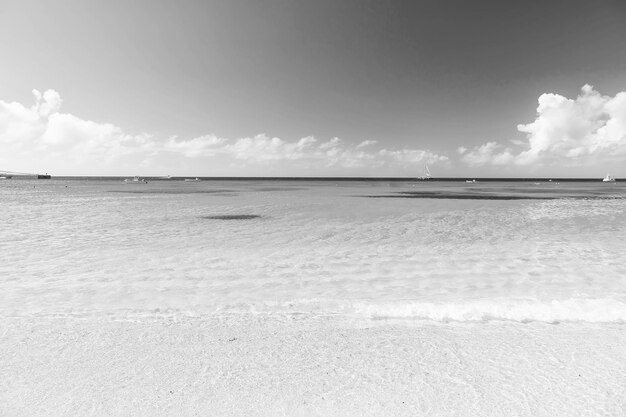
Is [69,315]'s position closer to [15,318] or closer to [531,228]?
[15,318]

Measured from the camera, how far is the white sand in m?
3.77

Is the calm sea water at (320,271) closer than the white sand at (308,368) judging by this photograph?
No

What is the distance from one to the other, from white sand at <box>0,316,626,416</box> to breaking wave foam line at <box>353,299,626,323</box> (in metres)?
0.38

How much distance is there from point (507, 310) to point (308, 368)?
14.3ft

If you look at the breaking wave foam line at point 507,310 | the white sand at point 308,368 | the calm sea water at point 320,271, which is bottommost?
the calm sea water at point 320,271

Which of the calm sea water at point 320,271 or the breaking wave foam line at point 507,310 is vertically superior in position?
the breaking wave foam line at point 507,310

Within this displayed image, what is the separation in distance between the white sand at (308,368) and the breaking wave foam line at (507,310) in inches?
15.0

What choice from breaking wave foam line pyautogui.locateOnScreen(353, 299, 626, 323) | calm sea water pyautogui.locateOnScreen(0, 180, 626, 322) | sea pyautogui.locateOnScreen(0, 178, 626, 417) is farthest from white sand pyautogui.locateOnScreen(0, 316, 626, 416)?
calm sea water pyautogui.locateOnScreen(0, 180, 626, 322)

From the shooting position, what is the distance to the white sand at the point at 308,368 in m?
3.77

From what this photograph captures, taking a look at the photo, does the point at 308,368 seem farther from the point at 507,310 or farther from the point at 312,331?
the point at 507,310

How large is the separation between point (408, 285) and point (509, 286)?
2.33 metres

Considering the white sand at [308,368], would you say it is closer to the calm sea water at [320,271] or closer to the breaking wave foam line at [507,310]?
the breaking wave foam line at [507,310]

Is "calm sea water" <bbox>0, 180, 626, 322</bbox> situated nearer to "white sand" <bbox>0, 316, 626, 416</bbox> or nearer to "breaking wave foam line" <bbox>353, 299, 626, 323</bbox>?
"breaking wave foam line" <bbox>353, 299, 626, 323</bbox>

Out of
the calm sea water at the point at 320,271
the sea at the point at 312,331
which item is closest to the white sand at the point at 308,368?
the sea at the point at 312,331
